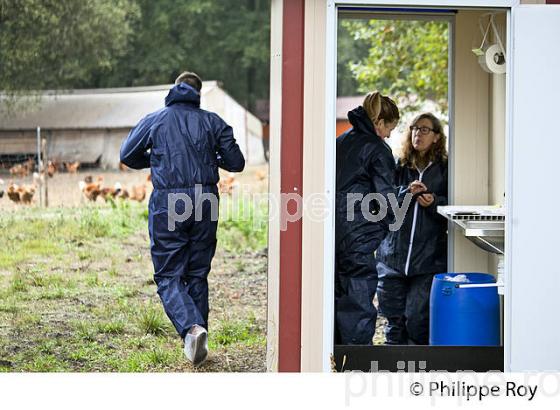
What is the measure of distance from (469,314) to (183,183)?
1.89m

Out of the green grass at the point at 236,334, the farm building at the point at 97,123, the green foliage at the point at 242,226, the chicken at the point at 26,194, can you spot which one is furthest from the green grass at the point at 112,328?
the farm building at the point at 97,123

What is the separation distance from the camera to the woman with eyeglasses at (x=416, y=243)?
23.2ft

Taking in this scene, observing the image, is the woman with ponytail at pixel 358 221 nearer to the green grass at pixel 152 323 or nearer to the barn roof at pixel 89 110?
the green grass at pixel 152 323

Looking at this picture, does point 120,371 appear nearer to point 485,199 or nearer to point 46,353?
point 46,353

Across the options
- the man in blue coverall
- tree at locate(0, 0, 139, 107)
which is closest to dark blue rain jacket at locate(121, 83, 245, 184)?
the man in blue coverall

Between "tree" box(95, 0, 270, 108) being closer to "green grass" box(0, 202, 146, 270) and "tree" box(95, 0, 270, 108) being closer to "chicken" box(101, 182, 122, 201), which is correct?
"chicken" box(101, 182, 122, 201)

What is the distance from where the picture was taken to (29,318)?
884 centimetres

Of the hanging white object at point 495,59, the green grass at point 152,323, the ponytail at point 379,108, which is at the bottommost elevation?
the green grass at point 152,323

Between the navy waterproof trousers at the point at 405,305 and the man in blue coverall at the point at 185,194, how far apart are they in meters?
1.15

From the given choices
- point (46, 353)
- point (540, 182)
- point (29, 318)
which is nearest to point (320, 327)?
point (540, 182)

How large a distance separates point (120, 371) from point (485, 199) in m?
2.61

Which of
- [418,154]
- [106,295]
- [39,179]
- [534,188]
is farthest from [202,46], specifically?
[534,188]

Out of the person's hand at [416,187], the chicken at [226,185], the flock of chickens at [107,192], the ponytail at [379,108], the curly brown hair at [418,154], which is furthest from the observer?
the chicken at [226,185]

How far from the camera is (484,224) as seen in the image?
6.19 m
